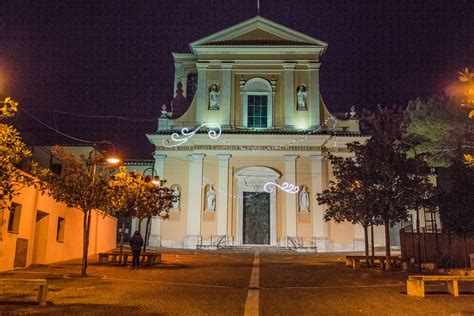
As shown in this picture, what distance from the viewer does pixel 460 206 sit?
16062 mm

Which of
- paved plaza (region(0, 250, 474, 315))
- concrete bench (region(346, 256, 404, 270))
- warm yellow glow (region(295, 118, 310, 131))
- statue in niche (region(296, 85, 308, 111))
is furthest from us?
statue in niche (region(296, 85, 308, 111))

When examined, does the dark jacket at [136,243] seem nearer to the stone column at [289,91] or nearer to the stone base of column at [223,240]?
the stone base of column at [223,240]

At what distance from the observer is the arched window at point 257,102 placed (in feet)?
106

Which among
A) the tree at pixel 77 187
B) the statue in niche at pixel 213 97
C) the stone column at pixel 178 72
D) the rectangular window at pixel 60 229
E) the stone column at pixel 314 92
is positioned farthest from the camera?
the stone column at pixel 178 72

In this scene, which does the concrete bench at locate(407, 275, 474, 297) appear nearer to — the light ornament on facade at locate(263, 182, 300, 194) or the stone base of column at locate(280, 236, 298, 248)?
the stone base of column at locate(280, 236, 298, 248)

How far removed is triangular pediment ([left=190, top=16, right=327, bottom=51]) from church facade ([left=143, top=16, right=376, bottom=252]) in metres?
0.07

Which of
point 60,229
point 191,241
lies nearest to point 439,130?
point 191,241

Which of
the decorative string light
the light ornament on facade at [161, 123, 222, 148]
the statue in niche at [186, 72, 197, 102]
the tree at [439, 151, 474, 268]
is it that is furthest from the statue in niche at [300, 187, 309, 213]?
the tree at [439, 151, 474, 268]

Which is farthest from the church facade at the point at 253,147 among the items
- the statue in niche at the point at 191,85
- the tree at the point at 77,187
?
the tree at the point at 77,187

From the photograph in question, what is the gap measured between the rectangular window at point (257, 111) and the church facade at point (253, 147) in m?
0.07

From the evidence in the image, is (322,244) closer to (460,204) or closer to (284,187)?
(284,187)

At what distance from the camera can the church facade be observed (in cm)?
3025

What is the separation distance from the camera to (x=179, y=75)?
123 feet

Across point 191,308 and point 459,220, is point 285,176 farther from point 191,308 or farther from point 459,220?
point 191,308
